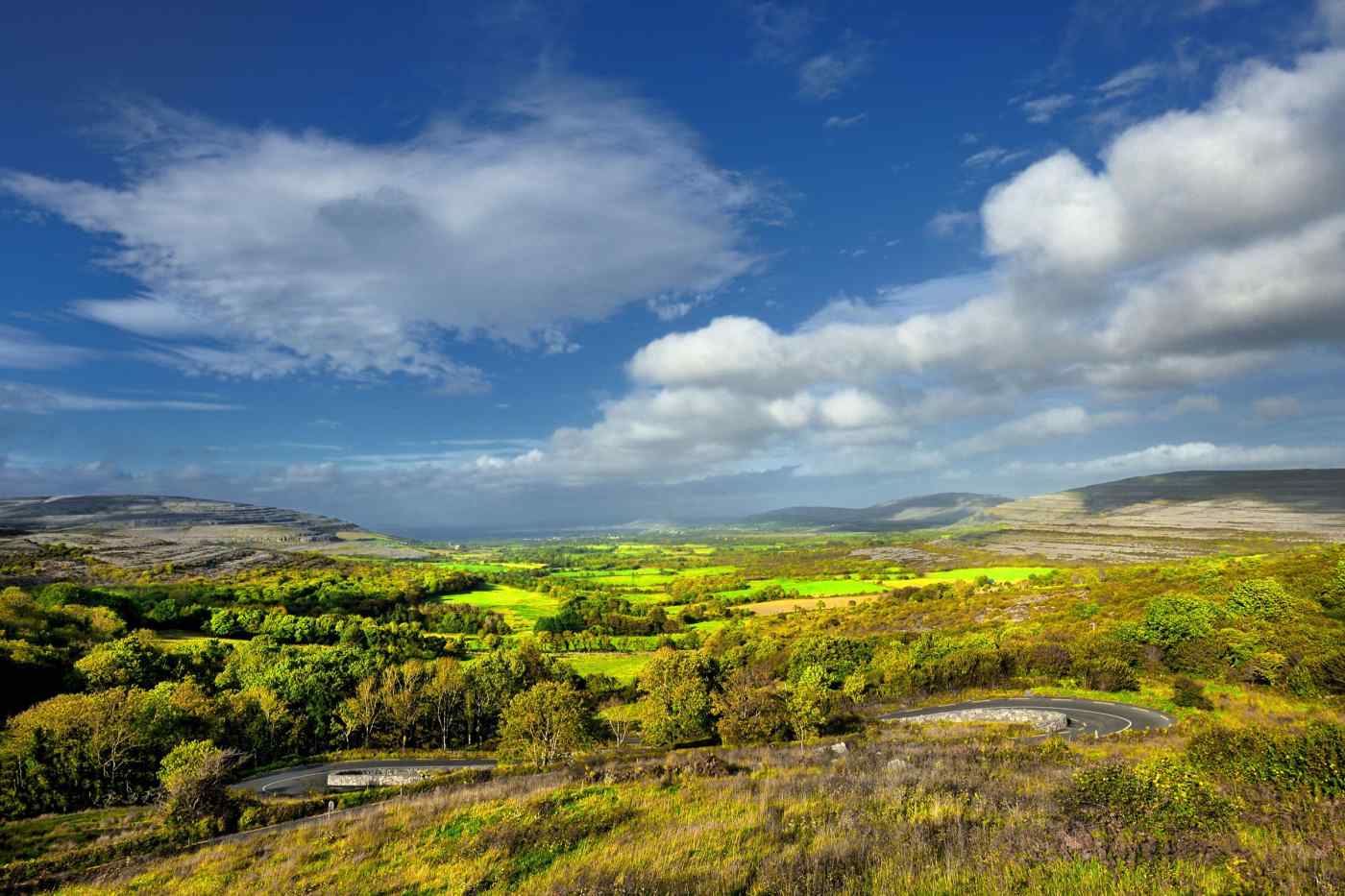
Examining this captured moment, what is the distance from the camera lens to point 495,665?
205 feet

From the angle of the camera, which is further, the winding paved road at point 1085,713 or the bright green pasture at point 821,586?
the bright green pasture at point 821,586

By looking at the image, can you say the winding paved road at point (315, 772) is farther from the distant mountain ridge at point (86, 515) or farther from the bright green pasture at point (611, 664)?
the distant mountain ridge at point (86, 515)

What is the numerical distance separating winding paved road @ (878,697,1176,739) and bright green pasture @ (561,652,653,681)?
44244 mm

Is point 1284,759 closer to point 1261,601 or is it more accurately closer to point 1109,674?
point 1109,674

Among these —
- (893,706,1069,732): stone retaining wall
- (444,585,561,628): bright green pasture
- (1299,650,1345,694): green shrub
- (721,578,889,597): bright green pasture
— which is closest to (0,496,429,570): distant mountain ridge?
(444,585,561,628): bright green pasture

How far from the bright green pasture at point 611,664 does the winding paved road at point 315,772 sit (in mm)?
35437

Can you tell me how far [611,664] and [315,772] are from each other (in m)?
51.7

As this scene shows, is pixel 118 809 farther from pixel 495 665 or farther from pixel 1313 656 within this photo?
pixel 1313 656

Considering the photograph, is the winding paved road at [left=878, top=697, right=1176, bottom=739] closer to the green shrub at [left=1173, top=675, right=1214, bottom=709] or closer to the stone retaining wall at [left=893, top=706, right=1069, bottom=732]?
the stone retaining wall at [left=893, top=706, right=1069, bottom=732]

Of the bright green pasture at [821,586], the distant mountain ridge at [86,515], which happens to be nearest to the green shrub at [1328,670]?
the bright green pasture at [821,586]

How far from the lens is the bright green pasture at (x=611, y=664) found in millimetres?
83375

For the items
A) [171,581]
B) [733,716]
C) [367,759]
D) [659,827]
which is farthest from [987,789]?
[171,581]

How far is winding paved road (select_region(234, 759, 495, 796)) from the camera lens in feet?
129

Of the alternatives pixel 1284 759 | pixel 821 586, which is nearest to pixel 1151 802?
pixel 1284 759
